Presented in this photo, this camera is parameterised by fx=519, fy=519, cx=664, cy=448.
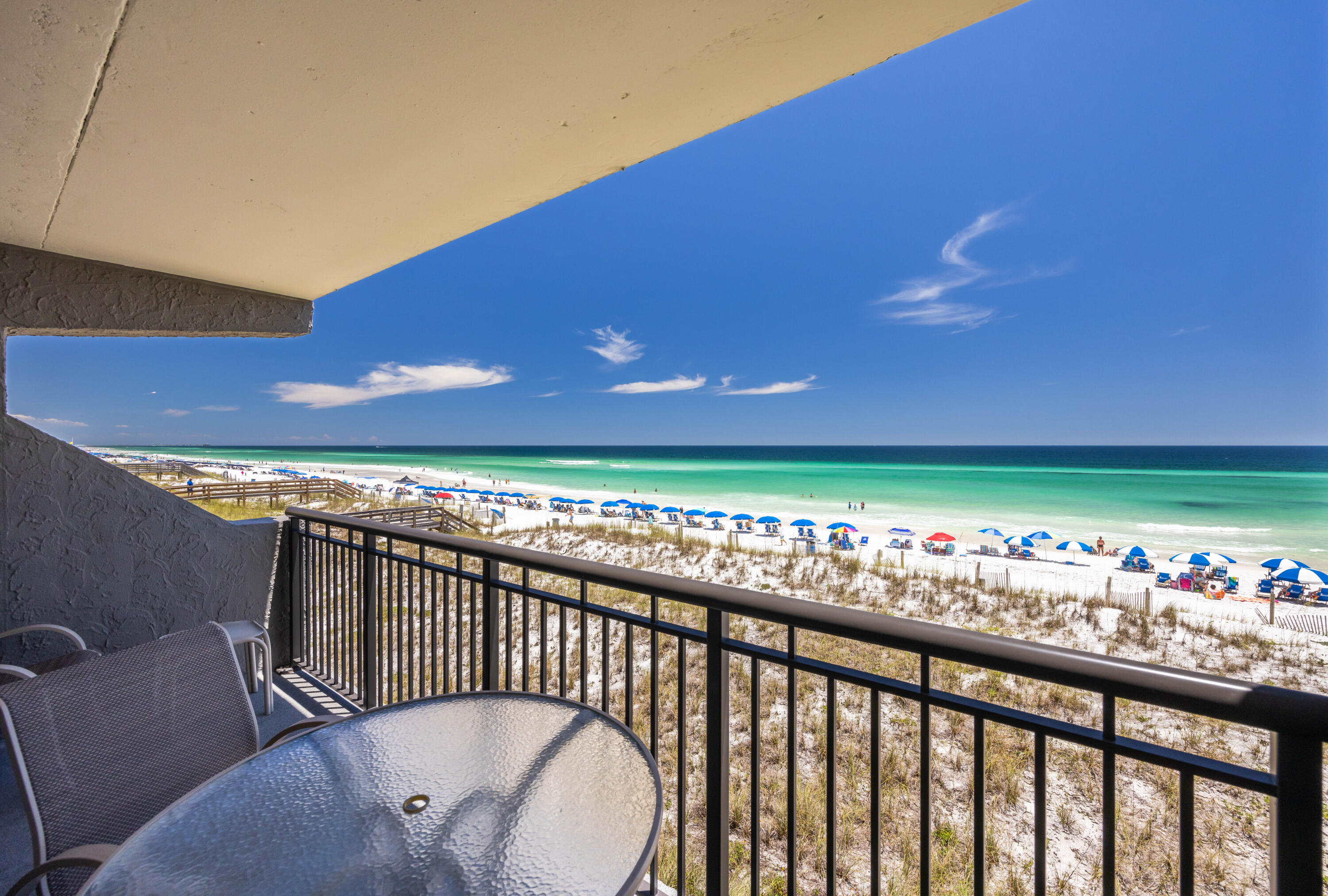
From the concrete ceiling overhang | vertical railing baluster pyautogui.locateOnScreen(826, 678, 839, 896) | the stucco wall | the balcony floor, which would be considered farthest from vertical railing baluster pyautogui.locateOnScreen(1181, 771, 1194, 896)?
the stucco wall

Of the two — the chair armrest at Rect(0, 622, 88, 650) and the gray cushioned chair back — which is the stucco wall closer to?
the chair armrest at Rect(0, 622, 88, 650)

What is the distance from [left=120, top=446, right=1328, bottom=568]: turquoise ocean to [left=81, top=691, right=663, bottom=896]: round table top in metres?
17.8

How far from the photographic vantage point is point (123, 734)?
1.22 metres

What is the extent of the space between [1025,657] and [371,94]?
1906 mm

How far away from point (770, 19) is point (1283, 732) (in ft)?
4.91

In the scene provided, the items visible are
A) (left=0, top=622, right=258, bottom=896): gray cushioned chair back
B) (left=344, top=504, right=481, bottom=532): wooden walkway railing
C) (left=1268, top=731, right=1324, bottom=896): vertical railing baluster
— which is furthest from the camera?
(left=344, top=504, right=481, bottom=532): wooden walkway railing

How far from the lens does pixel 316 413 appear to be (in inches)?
1587

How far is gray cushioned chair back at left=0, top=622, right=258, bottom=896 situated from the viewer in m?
1.06

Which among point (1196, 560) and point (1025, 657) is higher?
point (1025, 657)

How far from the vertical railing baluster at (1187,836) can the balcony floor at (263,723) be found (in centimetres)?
230

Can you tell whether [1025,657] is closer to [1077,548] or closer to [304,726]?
[304,726]

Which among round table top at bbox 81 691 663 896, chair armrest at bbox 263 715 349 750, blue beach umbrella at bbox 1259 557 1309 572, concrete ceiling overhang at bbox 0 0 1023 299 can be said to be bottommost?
blue beach umbrella at bbox 1259 557 1309 572

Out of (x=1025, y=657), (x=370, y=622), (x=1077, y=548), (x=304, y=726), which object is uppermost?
(x=1025, y=657)

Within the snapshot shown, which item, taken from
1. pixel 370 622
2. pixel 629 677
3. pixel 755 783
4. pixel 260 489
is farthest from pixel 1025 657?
pixel 260 489
